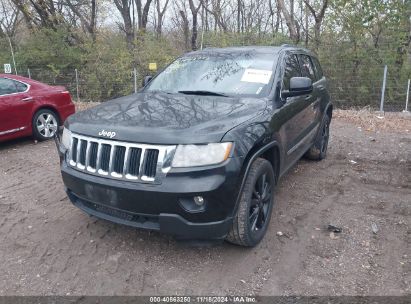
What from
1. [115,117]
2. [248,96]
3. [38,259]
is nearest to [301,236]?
[248,96]

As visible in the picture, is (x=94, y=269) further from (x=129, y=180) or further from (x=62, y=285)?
(x=129, y=180)

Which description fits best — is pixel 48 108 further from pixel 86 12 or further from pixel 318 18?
pixel 86 12

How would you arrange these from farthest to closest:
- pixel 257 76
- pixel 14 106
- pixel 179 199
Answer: pixel 14 106 < pixel 257 76 < pixel 179 199

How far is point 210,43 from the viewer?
15.4m

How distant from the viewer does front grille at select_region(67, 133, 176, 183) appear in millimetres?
2848

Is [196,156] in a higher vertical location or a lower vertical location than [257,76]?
lower

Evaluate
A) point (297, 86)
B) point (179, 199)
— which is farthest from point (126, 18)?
point (179, 199)

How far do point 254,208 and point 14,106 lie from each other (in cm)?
500

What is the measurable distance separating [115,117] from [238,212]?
4.37 feet

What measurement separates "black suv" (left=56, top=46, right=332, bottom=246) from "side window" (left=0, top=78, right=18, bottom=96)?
3638 mm

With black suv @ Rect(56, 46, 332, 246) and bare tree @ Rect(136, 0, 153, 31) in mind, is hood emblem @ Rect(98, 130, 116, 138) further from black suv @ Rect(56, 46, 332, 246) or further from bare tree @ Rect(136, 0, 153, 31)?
bare tree @ Rect(136, 0, 153, 31)

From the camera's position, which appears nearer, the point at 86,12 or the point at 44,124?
the point at 44,124

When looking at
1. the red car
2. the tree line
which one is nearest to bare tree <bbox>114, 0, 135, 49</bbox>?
the tree line

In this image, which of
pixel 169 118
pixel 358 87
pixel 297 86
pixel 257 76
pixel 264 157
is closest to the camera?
pixel 169 118
